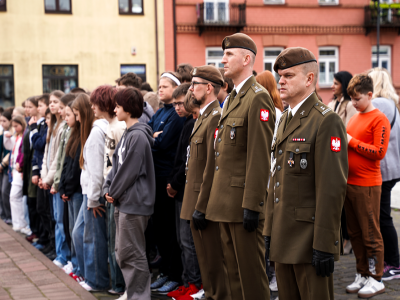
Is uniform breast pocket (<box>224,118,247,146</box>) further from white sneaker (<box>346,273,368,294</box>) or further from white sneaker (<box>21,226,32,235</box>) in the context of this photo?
white sneaker (<box>21,226,32,235</box>)

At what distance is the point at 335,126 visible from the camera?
3.03 meters

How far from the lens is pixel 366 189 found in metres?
4.94

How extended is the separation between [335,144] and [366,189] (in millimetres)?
2142

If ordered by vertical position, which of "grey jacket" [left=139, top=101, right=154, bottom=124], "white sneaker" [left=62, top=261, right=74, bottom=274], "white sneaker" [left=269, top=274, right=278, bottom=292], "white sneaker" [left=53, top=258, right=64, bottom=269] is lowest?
"white sneaker" [left=53, top=258, right=64, bottom=269]

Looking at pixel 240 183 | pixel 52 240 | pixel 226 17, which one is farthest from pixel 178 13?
pixel 240 183

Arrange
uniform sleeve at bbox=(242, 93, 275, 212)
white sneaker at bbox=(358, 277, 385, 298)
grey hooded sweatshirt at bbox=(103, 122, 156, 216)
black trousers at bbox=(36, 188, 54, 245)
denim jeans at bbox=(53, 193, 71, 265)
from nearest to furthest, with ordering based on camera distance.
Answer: uniform sleeve at bbox=(242, 93, 275, 212)
grey hooded sweatshirt at bbox=(103, 122, 156, 216)
white sneaker at bbox=(358, 277, 385, 298)
denim jeans at bbox=(53, 193, 71, 265)
black trousers at bbox=(36, 188, 54, 245)

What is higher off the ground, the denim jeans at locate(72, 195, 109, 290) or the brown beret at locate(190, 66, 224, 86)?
the brown beret at locate(190, 66, 224, 86)

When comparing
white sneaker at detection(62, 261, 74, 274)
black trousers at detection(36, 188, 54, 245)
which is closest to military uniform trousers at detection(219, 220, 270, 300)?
white sneaker at detection(62, 261, 74, 274)

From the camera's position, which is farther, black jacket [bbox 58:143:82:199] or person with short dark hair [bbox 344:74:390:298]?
black jacket [bbox 58:143:82:199]

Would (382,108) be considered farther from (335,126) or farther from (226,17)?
(226,17)

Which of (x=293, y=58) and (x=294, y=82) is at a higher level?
(x=293, y=58)

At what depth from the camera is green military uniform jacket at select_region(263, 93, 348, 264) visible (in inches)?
117

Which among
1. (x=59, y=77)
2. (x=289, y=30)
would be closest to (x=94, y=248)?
(x=59, y=77)

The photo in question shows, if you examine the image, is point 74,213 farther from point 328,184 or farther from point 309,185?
point 328,184
